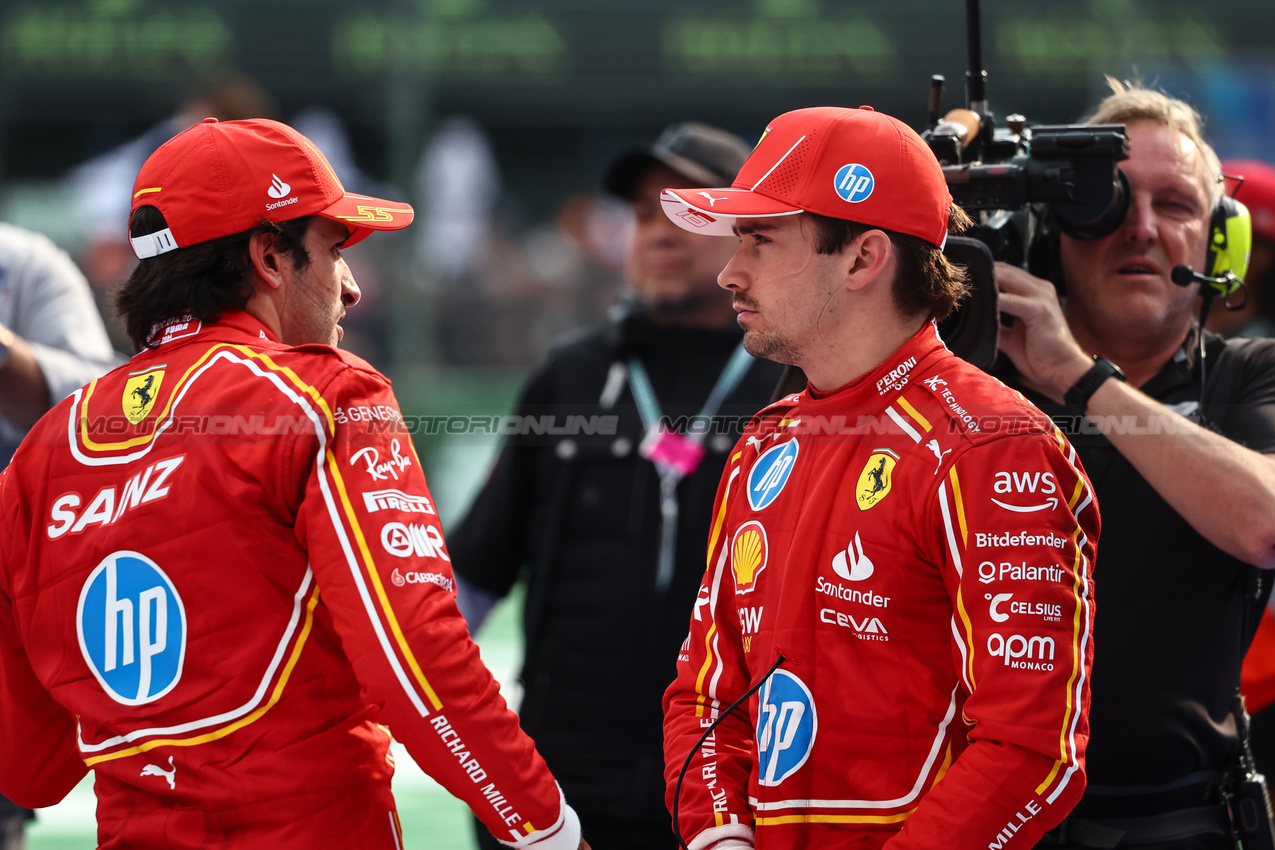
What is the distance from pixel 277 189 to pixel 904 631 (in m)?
1.19

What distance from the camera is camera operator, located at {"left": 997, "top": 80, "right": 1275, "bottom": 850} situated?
2.34m

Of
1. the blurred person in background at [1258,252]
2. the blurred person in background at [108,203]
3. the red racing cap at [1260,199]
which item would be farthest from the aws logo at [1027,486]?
the blurred person in background at [108,203]

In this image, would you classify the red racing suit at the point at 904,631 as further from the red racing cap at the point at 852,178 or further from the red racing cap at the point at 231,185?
the red racing cap at the point at 231,185

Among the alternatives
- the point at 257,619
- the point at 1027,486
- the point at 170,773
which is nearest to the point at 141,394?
the point at 257,619

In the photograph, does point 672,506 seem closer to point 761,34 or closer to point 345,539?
point 345,539

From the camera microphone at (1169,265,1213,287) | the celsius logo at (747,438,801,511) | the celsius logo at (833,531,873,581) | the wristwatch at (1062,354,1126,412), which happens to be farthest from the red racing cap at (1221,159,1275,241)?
the celsius logo at (833,531,873,581)

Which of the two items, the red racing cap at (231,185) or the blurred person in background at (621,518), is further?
the blurred person in background at (621,518)

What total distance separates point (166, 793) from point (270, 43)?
40.8 feet

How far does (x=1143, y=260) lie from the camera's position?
8.50 feet

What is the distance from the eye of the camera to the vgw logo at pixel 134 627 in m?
2.06

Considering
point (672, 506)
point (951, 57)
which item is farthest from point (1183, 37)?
point (672, 506)

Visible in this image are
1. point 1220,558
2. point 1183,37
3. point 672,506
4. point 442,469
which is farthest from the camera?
point 1183,37

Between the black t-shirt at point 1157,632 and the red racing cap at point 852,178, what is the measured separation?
0.57 meters

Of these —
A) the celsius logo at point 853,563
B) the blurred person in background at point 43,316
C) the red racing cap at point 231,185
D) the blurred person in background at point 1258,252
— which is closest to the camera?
the celsius logo at point 853,563
